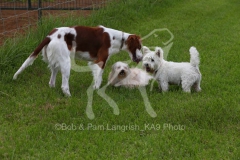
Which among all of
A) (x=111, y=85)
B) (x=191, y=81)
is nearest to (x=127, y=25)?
(x=111, y=85)

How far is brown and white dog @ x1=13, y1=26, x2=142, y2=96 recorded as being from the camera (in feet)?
17.8

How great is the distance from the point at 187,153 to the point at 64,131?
1516mm

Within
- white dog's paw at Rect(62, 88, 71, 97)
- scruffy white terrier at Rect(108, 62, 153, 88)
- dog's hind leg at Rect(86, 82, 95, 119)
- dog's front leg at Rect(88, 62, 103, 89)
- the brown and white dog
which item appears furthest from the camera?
scruffy white terrier at Rect(108, 62, 153, 88)

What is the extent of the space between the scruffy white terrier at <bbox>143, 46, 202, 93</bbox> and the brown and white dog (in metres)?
0.41

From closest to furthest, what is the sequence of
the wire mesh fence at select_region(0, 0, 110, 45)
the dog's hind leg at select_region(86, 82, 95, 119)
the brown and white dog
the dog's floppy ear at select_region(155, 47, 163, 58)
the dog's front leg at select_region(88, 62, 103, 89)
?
1. the dog's hind leg at select_region(86, 82, 95, 119)
2. the brown and white dog
3. the dog's floppy ear at select_region(155, 47, 163, 58)
4. the dog's front leg at select_region(88, 62, 103, 89)
5. the wire mesh fence at select_region(0, 0, 110, 45)

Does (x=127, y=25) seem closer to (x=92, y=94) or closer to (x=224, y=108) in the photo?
(x=92, y=94)

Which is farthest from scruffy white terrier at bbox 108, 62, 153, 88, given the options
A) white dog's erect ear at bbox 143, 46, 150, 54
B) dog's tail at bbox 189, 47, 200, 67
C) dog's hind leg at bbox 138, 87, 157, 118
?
dog's tail at bbox 189, 47, 200, 67

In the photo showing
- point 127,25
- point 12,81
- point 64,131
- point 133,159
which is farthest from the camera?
point 127,25

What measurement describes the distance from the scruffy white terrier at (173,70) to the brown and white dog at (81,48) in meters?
0.41

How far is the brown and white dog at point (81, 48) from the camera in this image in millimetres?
5426

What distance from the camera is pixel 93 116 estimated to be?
4.93 meters

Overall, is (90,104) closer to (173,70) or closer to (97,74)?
(97,74)

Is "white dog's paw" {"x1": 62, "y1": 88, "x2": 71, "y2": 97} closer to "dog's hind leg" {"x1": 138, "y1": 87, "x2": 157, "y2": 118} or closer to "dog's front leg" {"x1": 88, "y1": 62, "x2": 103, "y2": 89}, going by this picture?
"dog's front leg" {"x1": 88, "y1": 62, "x2": 103, "y2": 89}

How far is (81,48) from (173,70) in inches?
58.6
